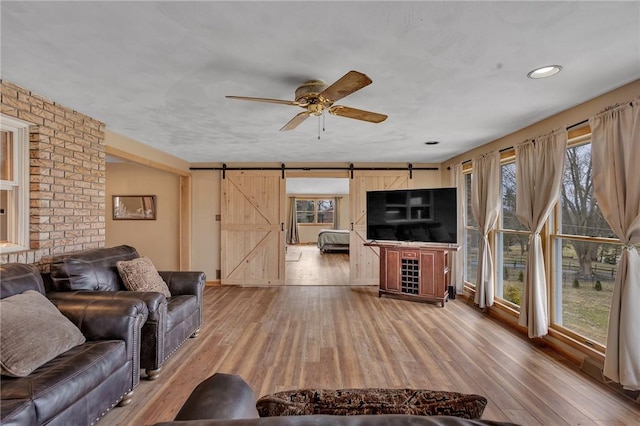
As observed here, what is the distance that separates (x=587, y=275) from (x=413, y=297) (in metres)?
2.20

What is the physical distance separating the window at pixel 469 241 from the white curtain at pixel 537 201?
1.53 m

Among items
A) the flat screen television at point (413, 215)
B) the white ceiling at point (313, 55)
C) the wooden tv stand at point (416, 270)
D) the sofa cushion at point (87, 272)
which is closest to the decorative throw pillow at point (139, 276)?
the sofa cushion at point (87, 272)

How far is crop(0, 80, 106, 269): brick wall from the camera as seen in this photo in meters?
2.43

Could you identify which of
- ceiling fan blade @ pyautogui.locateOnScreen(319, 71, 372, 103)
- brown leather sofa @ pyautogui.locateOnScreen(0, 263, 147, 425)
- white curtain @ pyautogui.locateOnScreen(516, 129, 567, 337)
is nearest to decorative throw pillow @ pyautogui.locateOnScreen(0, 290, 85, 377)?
brown leather sofa @ pyautogui.locateOnScreen(0, 263, 147, 425)

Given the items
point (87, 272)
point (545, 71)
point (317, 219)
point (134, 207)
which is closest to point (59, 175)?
point (87, 272)

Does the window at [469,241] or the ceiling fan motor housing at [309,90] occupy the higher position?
the ceiling fan motor housing at [309,90]

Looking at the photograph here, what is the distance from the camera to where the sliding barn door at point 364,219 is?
561 cm

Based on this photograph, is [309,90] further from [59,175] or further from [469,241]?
[469,241]

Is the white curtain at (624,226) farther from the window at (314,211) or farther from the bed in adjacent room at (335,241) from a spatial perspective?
the window at (314,211)

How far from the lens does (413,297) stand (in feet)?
14.8

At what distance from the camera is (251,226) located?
5656mm

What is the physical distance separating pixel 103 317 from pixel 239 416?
1714 millimetres

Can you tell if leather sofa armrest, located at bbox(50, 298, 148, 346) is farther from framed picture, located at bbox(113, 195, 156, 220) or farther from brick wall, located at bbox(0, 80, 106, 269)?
framed picture, located at bbox(113, 195, 156, 220)

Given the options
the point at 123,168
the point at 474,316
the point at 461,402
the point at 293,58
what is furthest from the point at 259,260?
the point at 461,402
